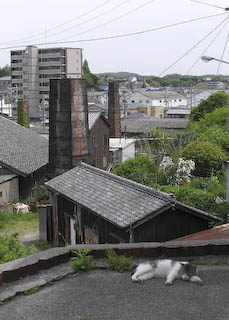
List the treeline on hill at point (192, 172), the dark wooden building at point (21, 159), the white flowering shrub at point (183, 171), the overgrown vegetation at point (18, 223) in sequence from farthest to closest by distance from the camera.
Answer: the dark wooden building at point (21, 159) < the white flowering shrub at point (183, 171) < the overgrown vegetation at point (18, 223) < the treeline on hill at point (192, 172)

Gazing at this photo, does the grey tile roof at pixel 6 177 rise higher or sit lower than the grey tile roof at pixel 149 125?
lower

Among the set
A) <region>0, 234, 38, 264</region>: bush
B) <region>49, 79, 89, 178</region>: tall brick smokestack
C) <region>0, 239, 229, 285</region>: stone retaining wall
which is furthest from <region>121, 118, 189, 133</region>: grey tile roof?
<region>0, 239, 229, 285</region>: stone retaining wall

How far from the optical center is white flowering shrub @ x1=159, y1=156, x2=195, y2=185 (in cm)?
2299

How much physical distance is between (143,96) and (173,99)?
9911 millimetres

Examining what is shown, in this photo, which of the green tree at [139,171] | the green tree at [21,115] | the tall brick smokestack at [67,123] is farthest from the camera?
the green tree at [21,115]

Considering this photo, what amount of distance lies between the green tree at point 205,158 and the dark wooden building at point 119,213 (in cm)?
1163

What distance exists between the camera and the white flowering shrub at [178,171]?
23.0m

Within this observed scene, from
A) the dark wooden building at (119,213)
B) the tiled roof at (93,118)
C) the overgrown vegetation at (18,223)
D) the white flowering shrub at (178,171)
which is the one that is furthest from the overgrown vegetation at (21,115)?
the dark wooden building at (119,213)

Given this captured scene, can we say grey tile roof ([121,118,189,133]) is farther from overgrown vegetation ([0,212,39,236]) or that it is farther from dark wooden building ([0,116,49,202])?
overgrown vegetation ([0,212,39,236])

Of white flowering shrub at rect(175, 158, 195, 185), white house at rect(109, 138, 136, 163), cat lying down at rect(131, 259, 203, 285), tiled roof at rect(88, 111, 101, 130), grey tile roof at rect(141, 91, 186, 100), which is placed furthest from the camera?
grey tile roof at rect(141, 91, 186, 100)

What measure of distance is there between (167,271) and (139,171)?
17202 millimetres

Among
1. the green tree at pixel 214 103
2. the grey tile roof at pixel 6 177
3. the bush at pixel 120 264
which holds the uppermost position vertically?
the green tree at pixel 214 103

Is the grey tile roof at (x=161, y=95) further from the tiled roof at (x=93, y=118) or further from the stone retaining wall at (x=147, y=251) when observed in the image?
the stone retaining wall at (x=147, y=251)

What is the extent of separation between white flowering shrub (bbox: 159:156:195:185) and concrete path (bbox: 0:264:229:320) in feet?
58.0
